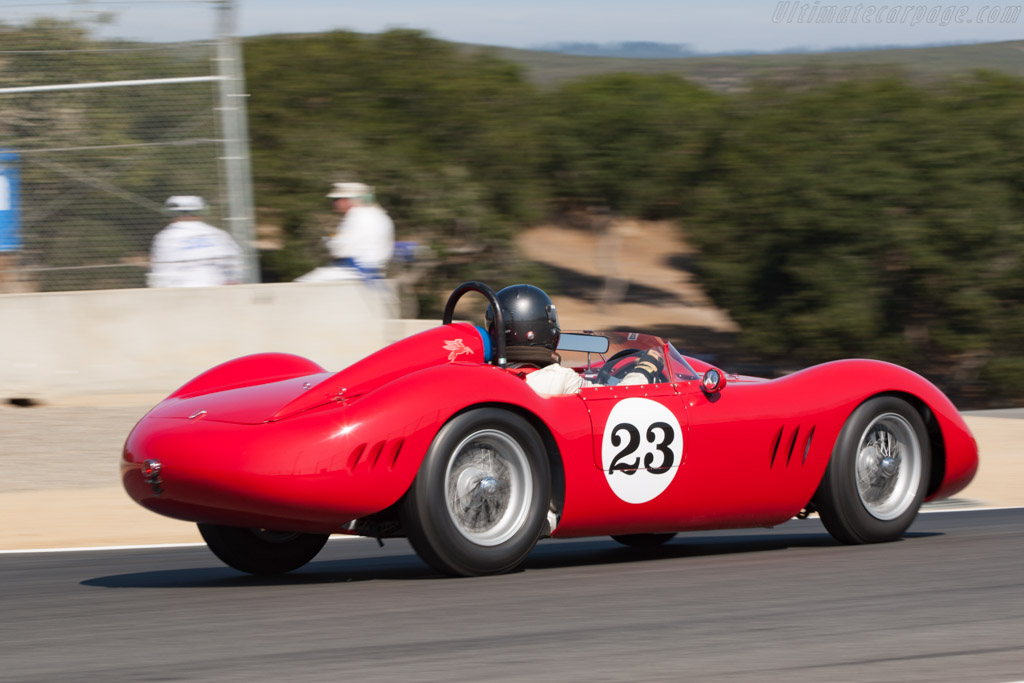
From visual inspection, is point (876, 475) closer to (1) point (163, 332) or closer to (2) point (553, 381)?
→ (2) point (553, 381)

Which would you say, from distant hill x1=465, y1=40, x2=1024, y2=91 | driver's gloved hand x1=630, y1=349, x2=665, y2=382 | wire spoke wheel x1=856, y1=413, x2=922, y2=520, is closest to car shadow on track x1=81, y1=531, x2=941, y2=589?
wire spoke wheel x1=856, y1=413, x2=922, y2=520

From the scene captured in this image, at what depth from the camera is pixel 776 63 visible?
185 feet

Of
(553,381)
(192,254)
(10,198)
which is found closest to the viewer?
(553,381)

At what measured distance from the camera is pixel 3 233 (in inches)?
492

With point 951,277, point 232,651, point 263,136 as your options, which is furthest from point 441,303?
point 232,651

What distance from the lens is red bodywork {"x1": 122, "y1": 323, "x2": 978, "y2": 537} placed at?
5340mm

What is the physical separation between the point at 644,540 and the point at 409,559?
4.14 ft

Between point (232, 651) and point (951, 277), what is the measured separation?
61.9ft

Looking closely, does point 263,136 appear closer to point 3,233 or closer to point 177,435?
point 3,233

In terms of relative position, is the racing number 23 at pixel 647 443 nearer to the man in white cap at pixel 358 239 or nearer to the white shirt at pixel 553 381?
the white shirt at pixel 553 381

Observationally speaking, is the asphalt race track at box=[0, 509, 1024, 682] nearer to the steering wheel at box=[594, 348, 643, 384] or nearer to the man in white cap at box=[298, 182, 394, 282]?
the steering wheel at box=[594, 348, 643, 384]

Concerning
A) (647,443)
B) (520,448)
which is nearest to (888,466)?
(647,443)

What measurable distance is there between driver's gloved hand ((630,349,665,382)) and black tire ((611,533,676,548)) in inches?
41.3

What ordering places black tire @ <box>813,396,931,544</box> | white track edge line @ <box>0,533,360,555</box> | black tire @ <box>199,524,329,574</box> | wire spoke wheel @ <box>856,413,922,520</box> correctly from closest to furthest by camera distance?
black tire @ <box>199,524,329,574</box>, black tire @ <box>813,396,931,544</box>, wire spoke wheel @ <box>856,413,922,520</box>, white track edge line @ <box>0,533,360,555</box>
